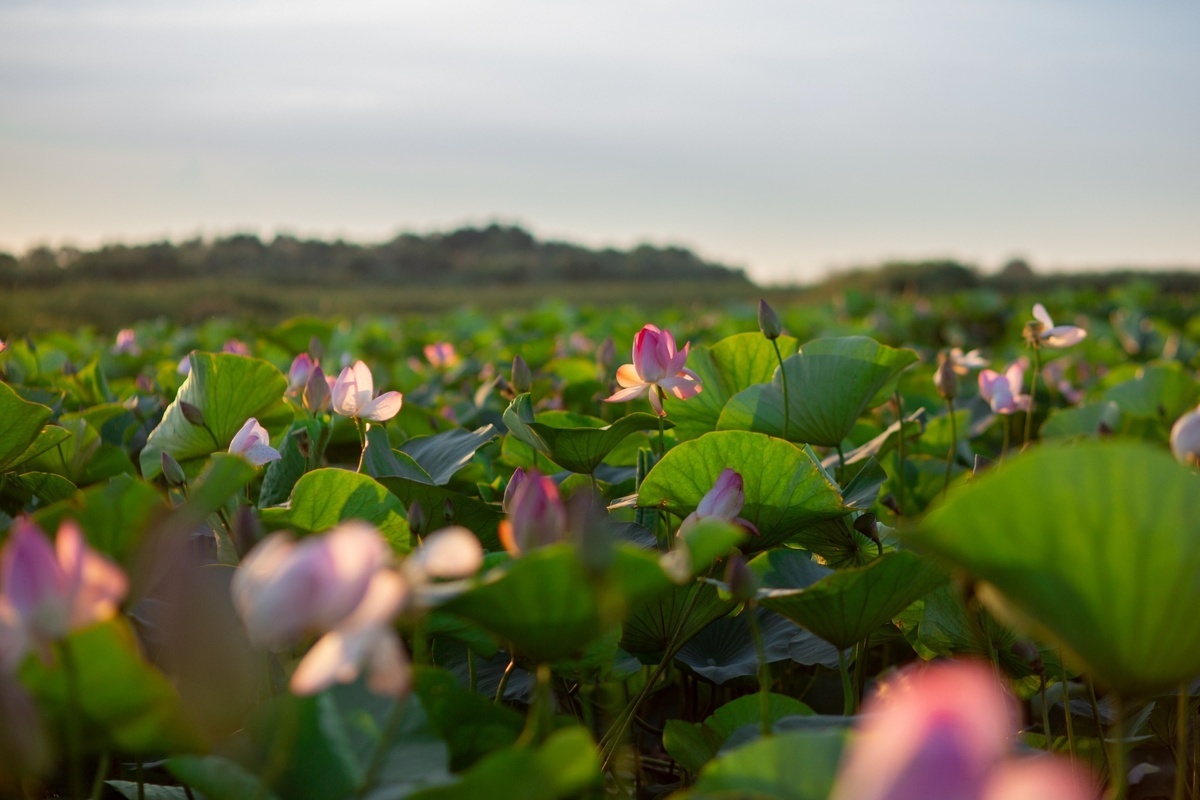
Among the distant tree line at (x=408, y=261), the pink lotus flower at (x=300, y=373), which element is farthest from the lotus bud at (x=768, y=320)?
the distant tree line at (x=408, y=261)

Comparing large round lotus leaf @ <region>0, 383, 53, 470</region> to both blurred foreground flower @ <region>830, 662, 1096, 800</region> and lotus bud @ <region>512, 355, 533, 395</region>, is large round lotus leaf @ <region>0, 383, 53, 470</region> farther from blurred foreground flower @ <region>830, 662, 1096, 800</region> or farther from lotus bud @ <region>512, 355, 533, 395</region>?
blurred foreground flower @ <region>830, 662, 1096, 800</region>

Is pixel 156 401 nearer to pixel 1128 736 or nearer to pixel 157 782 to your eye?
pixel 157 782

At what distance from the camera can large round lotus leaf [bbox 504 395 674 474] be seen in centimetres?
117

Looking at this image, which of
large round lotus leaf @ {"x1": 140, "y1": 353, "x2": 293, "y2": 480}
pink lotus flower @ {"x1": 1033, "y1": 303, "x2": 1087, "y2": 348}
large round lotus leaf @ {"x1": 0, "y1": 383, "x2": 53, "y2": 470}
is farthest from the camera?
pink lotus flower @ {"x1": 1033, "y1": 303, "x2": 1087, "y2": 348}

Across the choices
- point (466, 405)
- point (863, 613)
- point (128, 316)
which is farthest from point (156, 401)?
point (128, 316)

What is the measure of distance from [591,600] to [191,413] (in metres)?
0.84

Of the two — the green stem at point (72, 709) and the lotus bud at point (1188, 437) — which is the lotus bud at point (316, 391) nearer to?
the green stem at point (72, 709)

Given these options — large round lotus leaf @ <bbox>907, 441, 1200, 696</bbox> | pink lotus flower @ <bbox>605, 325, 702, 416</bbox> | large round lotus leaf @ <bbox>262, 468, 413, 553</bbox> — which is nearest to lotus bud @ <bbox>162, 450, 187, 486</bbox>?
large round lotus leaf @ <bbox>262, 468, 413, 553</bbox>

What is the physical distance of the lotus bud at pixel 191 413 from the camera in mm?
1230

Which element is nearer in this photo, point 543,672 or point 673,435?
point 543,672

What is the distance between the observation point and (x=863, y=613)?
828 mm

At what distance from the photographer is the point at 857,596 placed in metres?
0.80

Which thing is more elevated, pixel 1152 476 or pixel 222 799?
pixel 1152 476

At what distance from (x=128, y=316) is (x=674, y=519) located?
28.3 ft
